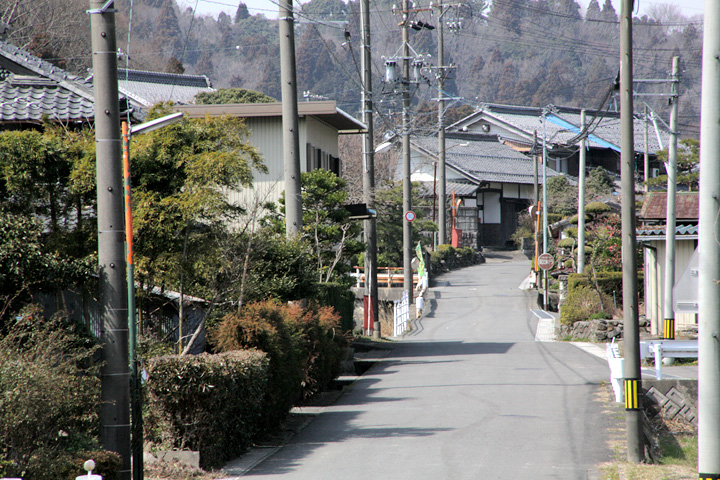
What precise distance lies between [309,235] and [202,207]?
10.7 metres

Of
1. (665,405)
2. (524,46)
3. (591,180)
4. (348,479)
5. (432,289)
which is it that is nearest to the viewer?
(348,479)

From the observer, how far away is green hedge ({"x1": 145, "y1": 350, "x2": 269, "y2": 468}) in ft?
28.6

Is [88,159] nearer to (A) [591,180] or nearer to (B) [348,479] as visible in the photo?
(B) [348,479]

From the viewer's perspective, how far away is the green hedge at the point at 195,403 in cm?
870

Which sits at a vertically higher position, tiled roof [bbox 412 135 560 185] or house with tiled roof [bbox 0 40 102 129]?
tiled roof [bbox 412 135 560 185]

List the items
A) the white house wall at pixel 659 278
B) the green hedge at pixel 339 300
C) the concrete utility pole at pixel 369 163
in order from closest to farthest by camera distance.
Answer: the green hedge at pixel 339 300, the white house wall at pixel 659 278, the concrete utility pole at pixel 369 163

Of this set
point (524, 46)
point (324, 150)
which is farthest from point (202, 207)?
point (524, 46)

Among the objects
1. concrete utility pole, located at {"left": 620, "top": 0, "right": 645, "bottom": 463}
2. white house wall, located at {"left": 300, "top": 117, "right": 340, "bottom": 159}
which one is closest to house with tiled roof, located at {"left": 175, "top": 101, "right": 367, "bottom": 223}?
white house wall, located at {"left": 300, "top": 117, "right": 340, "bottom": 159}

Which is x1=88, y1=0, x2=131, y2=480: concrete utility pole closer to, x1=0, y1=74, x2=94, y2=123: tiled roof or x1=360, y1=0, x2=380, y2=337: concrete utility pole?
x1=0, y1=74, x2=94, y2=123: tiled roof

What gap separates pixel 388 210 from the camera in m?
40.4

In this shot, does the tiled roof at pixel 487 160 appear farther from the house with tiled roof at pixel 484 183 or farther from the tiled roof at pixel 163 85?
the tiled roof at pixel 163 85

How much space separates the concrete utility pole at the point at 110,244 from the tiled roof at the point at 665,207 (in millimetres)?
18318

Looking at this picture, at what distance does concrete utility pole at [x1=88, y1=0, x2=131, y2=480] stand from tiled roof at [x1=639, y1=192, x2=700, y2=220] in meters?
18.3

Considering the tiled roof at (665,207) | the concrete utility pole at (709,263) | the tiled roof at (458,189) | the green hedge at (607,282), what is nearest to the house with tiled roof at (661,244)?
the tiled roof at (665,207)
